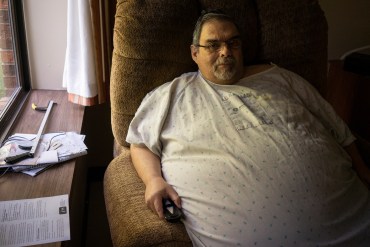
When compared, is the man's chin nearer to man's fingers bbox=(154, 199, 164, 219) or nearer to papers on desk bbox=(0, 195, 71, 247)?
man's fingers bbox=(154, 199, 164, 219)

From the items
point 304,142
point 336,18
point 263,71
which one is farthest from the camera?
point 336,18

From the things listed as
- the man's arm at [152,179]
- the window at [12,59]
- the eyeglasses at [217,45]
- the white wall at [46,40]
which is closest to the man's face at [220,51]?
the eyeglasses at [217,45]

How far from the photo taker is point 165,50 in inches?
52.5

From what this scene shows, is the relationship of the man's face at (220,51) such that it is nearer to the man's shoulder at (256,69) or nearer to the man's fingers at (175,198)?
the man's shoulder at (256,69)

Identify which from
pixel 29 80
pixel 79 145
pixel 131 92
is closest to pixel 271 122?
pixel 131 92

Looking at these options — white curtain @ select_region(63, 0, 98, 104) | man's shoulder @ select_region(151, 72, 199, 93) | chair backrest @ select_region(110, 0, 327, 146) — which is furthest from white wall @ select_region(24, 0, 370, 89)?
man's shoulder @ select_region(151, 72, 199, 93)

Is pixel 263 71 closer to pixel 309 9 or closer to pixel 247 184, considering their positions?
pixel 309 9

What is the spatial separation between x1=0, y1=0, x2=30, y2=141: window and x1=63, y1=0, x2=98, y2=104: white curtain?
9.4 inches

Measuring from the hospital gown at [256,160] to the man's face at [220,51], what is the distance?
0.05 metres

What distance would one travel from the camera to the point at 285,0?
1452 mm

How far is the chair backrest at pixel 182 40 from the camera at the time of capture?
4.30 feet

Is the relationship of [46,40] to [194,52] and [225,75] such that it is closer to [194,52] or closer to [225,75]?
[194,52]

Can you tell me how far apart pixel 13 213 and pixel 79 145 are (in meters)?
0.40

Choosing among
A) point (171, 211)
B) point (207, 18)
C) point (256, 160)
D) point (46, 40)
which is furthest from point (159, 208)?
point (46, 40)
